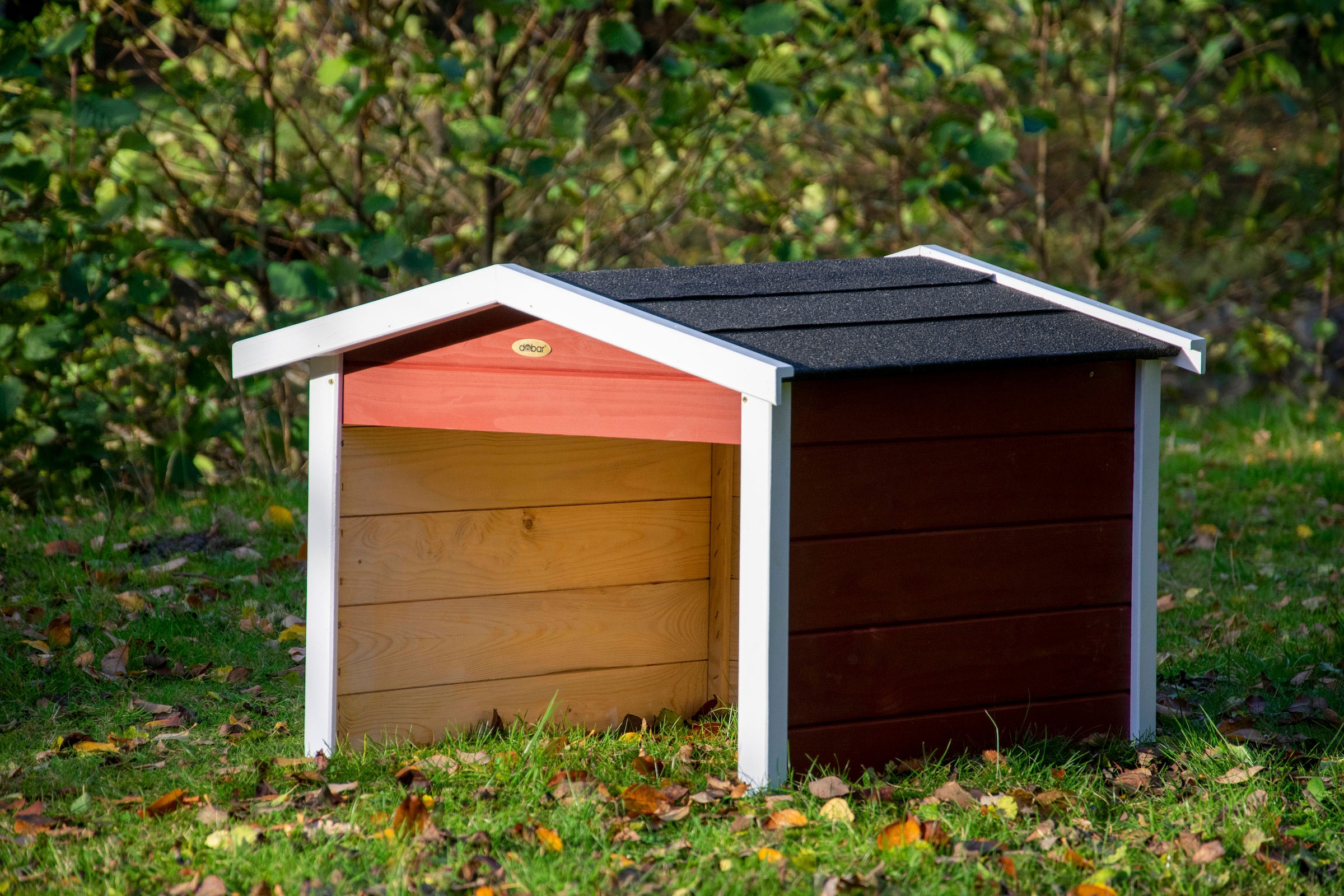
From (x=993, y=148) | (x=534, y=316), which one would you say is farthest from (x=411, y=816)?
(x=993, y=148)

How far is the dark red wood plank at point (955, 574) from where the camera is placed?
2.57 metres

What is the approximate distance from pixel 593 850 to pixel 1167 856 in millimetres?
1073

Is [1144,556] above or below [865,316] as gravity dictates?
below

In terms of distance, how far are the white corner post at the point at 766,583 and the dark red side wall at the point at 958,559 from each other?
0.13 ft

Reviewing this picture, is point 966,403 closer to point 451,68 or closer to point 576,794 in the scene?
point 576,794

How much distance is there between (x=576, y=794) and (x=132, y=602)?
2069 millimetres

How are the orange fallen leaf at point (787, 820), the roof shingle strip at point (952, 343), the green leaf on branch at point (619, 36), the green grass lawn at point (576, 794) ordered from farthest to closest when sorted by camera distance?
the green leaf on branch at point (619, 36)
the roof shingle strip at point (952, 343)
the orange fallen leaf at point (787, 820)
the green grass lawn at point (576, 794)

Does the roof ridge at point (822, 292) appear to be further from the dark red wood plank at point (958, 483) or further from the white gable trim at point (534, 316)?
the dark red wood plank at point (958, 483)

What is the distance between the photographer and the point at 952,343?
2689mm

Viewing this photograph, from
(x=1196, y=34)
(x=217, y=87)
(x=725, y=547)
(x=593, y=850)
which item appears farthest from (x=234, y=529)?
(x=1196, y=34)

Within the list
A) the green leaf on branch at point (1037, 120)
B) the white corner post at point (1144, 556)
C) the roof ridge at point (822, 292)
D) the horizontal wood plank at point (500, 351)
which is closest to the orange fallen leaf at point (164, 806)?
the horizontal wood plank at point (500, 351)

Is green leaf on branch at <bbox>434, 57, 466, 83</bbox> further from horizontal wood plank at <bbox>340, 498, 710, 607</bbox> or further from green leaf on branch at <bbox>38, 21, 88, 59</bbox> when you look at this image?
horizontal wood plank at <bbox>340, 498, 710, 607</bbox>

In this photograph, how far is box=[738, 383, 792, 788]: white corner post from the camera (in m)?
2.47

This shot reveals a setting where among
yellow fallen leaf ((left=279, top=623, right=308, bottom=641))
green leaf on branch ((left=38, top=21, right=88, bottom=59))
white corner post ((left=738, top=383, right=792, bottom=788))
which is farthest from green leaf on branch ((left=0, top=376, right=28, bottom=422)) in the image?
white corner post ((left=738, top=383, right=792, bottom=788))
